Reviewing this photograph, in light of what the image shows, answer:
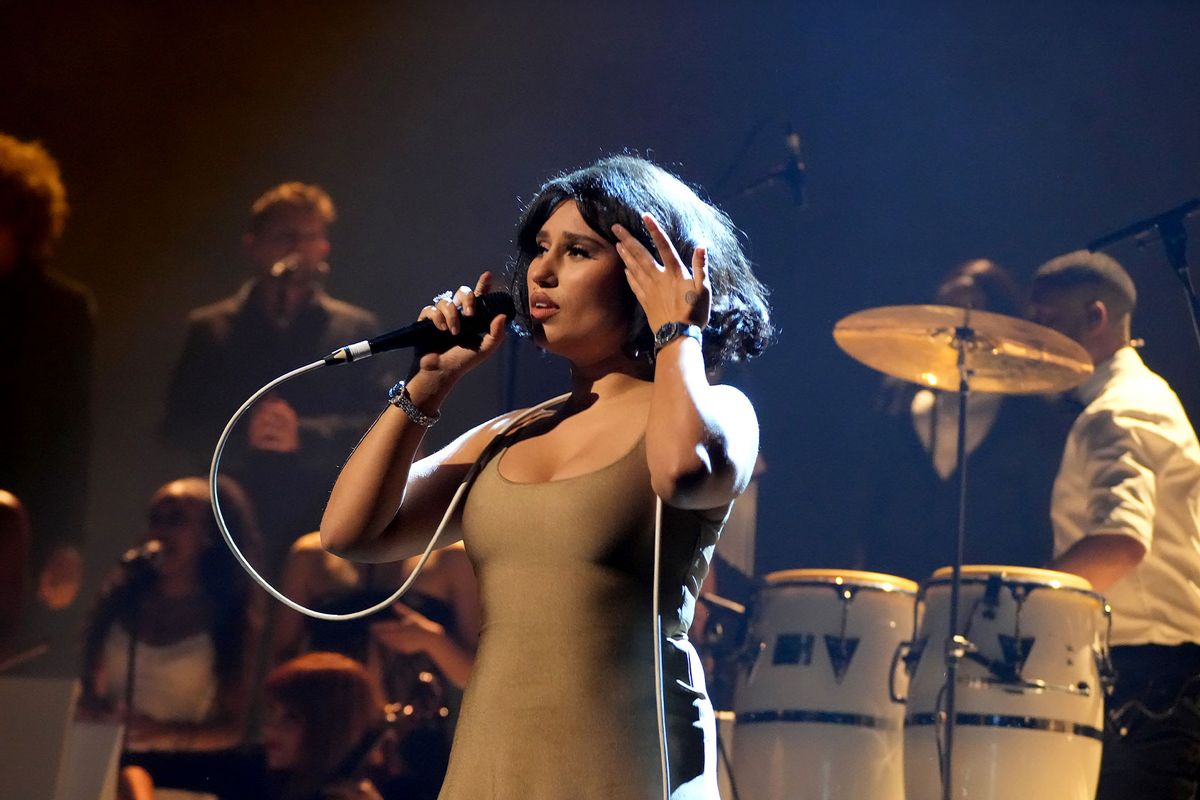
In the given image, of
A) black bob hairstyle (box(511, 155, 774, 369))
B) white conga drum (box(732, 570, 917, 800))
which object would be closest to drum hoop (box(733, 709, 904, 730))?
white conga drum (box(732, 570, 917, 800))

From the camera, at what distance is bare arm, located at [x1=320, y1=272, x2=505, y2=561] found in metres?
1.42

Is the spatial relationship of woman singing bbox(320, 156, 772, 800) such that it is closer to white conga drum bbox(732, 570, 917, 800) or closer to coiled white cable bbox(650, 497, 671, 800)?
coiled white cable bbox(650, 497, 671, 800)

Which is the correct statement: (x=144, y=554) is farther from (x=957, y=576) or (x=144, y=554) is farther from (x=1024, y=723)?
(x=1024, y=723)

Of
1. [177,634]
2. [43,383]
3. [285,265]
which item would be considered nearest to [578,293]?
[177,634]

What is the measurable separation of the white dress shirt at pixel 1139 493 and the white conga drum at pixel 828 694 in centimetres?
52

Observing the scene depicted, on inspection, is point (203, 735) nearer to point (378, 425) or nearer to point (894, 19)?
point (378, 425)

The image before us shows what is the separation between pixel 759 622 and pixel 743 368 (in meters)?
0.70

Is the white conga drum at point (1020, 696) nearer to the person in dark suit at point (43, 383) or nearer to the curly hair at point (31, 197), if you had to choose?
the person in dark suit at point (43, 383)

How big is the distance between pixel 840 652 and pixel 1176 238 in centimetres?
141

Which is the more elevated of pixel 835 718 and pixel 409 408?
pixel 409 408

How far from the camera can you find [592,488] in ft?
4.18

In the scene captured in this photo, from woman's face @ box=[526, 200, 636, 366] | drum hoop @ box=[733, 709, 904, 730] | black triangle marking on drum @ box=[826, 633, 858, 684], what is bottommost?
drum hoop @ box=[733, 709, 904, 730]

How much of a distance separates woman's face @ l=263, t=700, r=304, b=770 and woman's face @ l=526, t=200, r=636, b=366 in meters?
2.19

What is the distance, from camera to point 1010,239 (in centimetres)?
358
